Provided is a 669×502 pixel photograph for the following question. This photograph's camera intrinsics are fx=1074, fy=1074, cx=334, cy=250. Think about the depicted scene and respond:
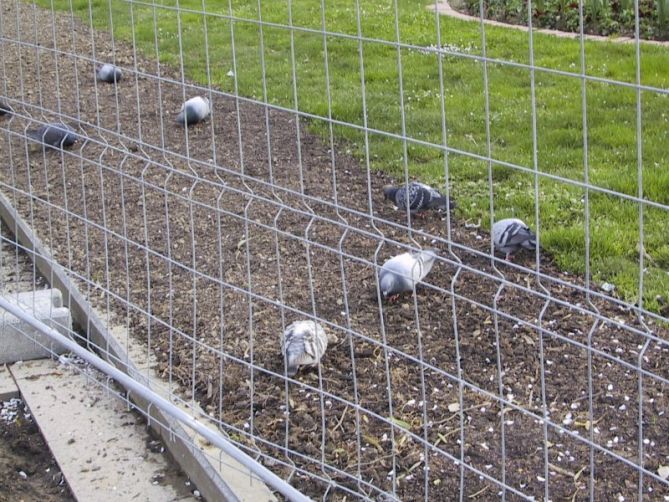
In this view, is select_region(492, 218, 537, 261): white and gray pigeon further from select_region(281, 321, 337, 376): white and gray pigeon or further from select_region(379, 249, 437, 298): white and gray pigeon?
select_region(281, 321, 337, 376): white and gray pigeon

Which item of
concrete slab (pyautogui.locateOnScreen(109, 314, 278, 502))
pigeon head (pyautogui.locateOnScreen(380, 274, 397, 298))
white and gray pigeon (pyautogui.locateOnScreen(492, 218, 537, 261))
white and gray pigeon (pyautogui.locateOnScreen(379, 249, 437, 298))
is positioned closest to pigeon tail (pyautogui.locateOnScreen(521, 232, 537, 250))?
white and gray pigeon (pyautogui.locateOnScreen(492, 218, 537, 261))

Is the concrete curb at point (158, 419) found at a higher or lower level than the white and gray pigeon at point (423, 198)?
lower

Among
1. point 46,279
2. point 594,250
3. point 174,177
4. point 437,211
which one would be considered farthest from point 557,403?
point 174,177

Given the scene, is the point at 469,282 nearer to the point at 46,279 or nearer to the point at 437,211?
the point at 437,211

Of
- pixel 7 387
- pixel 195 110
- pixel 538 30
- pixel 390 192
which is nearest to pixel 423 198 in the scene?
pixel 390 192

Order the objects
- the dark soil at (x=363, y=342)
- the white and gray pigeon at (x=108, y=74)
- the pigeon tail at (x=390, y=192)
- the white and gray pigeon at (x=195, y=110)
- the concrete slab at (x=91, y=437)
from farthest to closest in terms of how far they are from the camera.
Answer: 1. the white and gray pigeon at (x=108, y=74)
2. the white and gray pigeon at (x=195, y=110)
3. the pigeon tail at (x=390, y=192)
4. the concrete slab at (x=91, y=437)
5. the dark soil at (x=363, y=342)

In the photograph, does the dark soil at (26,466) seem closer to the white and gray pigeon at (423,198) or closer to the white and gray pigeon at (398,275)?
the white and gray pigeon at (398,275)

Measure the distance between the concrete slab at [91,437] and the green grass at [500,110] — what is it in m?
1.36

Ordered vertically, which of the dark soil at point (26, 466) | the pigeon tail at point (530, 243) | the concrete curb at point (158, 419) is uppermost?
the pigeon tail at point (530, 243)

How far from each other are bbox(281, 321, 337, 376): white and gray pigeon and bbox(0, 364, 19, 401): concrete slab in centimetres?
108

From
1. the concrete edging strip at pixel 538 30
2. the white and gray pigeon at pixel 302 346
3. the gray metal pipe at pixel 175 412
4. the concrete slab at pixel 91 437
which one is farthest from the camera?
the concrete edging strip at pixel 538 30

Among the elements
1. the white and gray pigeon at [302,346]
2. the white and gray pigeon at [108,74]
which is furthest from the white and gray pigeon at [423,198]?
the white and gray pigeon at [108,74]

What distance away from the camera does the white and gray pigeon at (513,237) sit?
4055mm

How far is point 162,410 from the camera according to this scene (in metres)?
3.43
